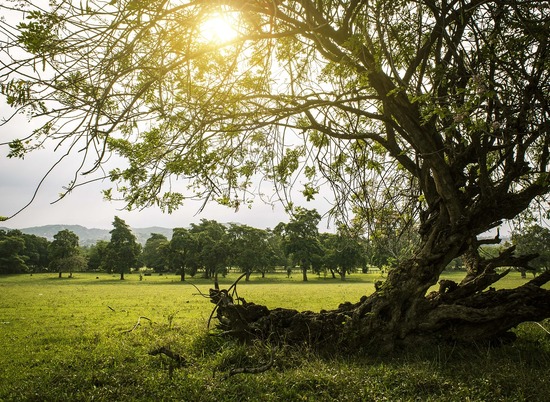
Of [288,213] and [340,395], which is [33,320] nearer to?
[288,213]

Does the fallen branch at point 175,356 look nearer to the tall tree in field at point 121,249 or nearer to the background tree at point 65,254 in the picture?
the tall tree in field at point 121,249

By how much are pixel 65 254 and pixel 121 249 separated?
15.8 m

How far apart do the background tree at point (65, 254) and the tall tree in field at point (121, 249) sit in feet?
28.5

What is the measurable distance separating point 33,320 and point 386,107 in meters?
17.9

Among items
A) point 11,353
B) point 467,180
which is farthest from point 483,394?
point 11,353

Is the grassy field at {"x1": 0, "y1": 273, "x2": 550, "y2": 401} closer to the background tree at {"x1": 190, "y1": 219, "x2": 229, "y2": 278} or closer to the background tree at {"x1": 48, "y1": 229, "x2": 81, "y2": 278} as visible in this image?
the background tree at {"x1": 190, "y1": 219, "x2": 229, "y2": 278}

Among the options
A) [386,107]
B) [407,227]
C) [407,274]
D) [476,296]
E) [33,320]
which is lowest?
[33,320]

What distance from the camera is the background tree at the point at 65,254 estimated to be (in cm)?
6806

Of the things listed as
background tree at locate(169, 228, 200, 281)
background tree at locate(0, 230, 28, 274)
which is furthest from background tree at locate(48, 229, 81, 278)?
background tree at locate(169, 228, 200, 281)

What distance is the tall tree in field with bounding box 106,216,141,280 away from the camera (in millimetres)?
64750

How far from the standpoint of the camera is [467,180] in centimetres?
818

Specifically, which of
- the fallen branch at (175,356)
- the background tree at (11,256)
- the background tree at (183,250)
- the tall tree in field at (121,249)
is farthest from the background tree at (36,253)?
the fallen branch at (175,356)

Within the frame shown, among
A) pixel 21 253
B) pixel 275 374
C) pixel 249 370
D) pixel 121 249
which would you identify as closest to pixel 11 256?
pixel 21 253

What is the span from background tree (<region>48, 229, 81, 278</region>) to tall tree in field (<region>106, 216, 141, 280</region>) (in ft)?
28.5
